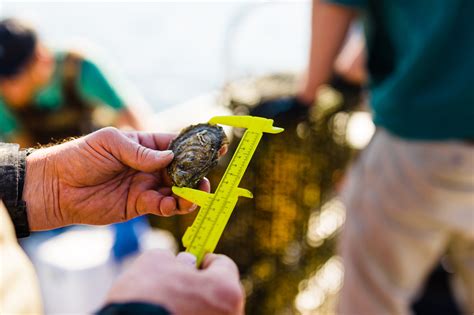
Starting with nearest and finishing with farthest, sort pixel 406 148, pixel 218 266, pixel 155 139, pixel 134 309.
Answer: pixel 134 309, pixel 218 266, pixel 155 139, pixel 406 148

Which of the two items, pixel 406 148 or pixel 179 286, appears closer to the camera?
pixel 179 286

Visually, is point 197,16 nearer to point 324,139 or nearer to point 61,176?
point 324,139

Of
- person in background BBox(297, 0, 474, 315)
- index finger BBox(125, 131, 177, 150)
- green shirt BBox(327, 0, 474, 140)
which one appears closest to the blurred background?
person in background BBox(297, 0, 474, 315)

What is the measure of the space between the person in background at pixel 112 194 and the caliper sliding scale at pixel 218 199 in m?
0.04

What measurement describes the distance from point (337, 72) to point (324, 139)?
1.29ft

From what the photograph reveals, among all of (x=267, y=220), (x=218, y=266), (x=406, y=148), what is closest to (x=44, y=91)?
(x=267, y=220)

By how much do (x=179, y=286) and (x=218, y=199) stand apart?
0.22 meters

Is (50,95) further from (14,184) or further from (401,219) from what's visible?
(401,219)

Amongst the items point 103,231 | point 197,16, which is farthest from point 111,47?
point 103,231

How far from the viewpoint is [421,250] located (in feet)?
7.14

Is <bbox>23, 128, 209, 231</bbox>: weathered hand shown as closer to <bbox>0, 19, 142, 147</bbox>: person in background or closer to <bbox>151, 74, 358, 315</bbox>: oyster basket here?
<bbox>151, 74, 358, 315</bbox>: oyster basket

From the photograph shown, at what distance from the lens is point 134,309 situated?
0.86m

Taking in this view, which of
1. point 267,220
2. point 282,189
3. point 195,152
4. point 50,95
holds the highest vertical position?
point 195,152

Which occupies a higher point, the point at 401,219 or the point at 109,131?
the point at 109,131
